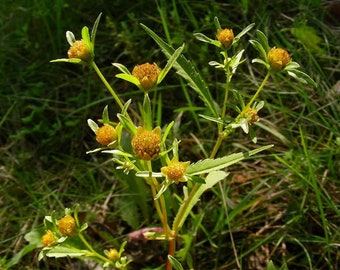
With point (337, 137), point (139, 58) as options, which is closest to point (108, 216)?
point (139, 58)

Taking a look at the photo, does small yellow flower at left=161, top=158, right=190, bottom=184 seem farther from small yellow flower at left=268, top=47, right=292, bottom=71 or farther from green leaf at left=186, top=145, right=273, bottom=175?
small yellow flower at left=268, top=47, right=292, bottom=71

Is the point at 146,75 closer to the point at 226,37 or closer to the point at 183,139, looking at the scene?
the point at 226,37

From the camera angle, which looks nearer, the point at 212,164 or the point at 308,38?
the point at 212,164

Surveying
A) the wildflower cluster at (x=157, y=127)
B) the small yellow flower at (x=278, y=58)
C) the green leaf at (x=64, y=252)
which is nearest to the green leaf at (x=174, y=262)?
the wildflower cluster at (x=157, y=127)

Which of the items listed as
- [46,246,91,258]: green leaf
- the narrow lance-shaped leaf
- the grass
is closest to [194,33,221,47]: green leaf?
the narrow lance-shaped leaf

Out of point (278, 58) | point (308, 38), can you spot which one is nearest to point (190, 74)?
point (278, 58)

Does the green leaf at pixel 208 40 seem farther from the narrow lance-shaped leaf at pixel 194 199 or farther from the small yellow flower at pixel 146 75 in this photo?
the narrow lance-shaped leaf at pixel 194 199
